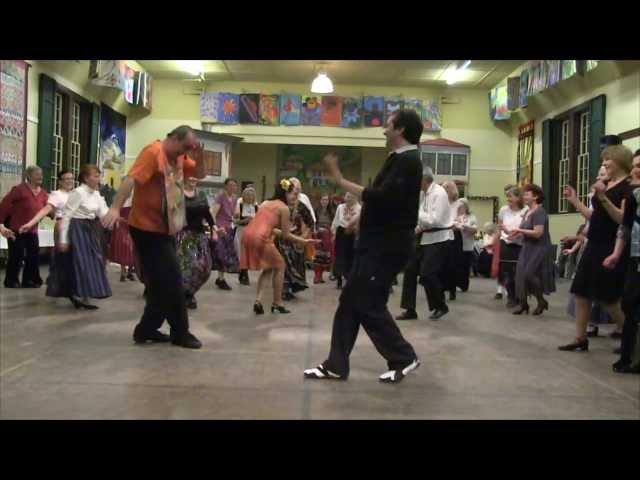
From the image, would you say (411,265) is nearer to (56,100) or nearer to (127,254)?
(127,254)

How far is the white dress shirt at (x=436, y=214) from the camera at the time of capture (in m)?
6.98

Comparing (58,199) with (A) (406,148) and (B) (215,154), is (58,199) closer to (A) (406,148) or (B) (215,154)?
(A) (406,148)

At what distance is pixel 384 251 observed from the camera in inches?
162

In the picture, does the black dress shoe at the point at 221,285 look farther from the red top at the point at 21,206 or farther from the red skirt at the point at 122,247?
the red top at the point at 21,206

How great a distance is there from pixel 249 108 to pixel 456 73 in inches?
232

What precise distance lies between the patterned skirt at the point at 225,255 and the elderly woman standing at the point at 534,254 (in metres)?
4.19

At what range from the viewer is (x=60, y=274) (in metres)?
7.32

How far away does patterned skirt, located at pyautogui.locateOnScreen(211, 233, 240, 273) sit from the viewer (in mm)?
10047

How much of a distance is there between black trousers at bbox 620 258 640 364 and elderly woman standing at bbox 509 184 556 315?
124 inches

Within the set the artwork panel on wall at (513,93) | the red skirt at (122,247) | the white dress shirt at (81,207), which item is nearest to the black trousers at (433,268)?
the white dress shirt at (81,207)

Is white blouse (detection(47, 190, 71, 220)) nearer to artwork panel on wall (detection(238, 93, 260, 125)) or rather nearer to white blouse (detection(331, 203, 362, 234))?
white blouse (detection(331, 203, 362, 234))

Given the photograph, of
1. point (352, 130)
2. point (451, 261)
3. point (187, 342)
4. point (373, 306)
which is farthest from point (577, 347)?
point (352, 130)
